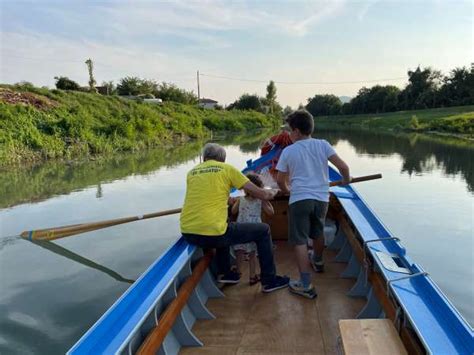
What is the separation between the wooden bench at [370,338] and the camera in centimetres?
171

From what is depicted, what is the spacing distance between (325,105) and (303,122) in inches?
2868

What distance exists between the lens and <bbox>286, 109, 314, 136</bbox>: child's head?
9.45 feet

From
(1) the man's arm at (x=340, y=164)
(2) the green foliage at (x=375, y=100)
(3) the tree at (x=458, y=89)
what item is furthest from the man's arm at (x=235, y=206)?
(2) the green foliage at (x=375, y=100)

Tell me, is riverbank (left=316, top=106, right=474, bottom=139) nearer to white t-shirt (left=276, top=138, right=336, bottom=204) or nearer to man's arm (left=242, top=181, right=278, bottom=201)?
white t-shirt (left=276, top=138, right=336, bottom=204)

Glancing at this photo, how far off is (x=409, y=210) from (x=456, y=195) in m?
1.99

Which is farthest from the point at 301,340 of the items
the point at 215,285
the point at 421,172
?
the point at 421,172

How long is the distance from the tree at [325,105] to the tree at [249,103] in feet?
41.6

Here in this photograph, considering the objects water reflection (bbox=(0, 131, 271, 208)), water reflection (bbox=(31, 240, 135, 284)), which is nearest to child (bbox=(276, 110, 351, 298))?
water reflection (bbox=(31, 240, 135, 284))

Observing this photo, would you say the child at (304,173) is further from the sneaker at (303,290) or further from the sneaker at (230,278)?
the sneaker at (230,278)

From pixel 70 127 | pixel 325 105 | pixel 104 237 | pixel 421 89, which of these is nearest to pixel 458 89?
pixel 421 89

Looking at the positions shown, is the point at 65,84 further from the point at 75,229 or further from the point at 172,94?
the point at 75,229

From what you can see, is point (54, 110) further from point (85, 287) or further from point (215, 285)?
point (215, 285)

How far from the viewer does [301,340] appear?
2.58 meters

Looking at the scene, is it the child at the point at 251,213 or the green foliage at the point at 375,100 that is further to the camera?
the green foliage at the point at 375,100
